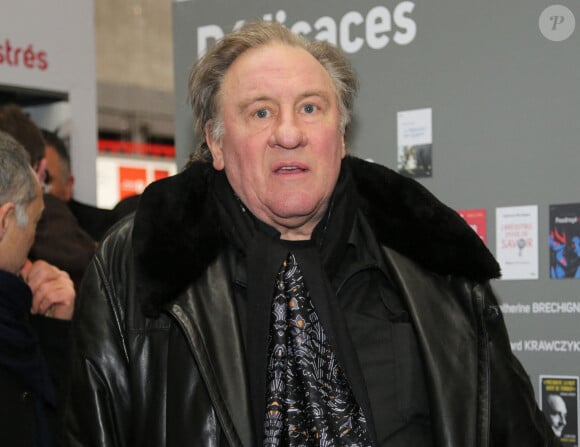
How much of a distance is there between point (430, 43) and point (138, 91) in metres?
9.45

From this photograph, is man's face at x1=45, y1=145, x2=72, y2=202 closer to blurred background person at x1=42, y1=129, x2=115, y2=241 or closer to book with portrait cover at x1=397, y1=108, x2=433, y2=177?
blurred background person at x1=42, y1=129, x2=115, y2=241

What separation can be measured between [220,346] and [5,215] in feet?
2.99

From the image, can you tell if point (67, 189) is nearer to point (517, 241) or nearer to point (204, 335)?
point (517, 241)

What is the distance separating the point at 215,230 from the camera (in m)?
2.28

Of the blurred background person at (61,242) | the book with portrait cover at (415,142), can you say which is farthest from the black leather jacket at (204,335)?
the blurred background person at (61,242)

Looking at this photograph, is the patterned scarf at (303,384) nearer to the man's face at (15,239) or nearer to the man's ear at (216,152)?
the man's ear at (216,152)

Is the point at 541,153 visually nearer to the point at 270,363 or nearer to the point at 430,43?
the point at 430,43

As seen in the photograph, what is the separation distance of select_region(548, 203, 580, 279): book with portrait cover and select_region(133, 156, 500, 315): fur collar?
61 centimetres

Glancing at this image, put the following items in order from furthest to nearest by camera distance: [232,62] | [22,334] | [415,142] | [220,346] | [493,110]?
1. [415,142]
2. [493,110]
3. [22,334]
4. [232,62]
5. [220,346]

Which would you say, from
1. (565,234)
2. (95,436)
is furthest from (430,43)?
(95,436)

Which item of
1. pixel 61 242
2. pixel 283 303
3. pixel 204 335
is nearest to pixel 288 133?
pixel 283 303

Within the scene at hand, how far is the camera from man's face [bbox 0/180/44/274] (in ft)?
8.73

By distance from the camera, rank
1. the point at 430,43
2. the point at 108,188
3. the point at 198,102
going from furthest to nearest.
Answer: the point at 108,188
the point at 430,43
the point at 198,102

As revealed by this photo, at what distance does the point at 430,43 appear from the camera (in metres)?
3.11
